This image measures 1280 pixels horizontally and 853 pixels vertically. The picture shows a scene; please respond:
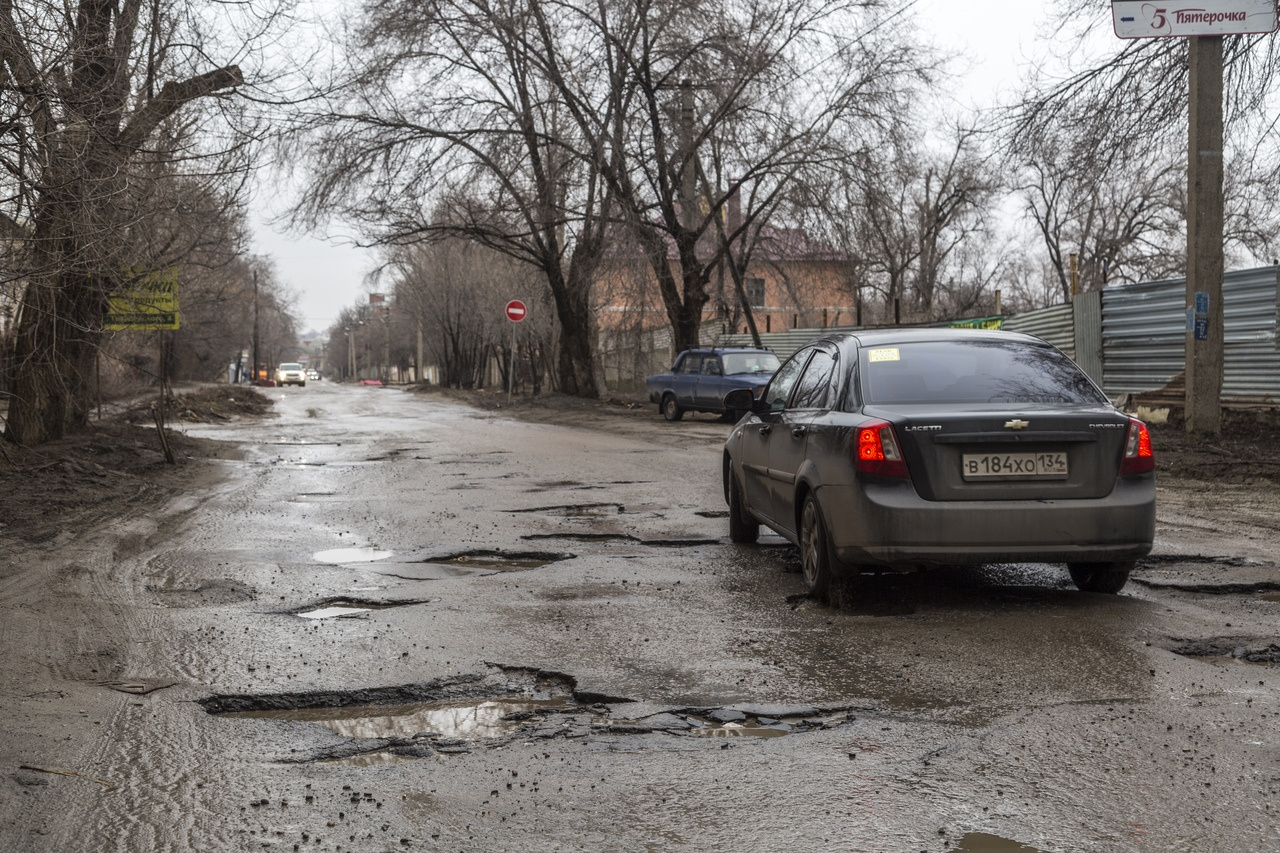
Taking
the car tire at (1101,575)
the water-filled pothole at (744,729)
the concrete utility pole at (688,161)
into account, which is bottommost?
the water-filled pothole at (744,729)

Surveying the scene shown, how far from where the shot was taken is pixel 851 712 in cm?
440

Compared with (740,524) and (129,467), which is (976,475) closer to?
(740,524)

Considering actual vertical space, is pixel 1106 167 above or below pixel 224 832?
above

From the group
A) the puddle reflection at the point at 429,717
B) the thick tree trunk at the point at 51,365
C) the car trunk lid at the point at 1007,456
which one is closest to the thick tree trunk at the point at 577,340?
the thick tree trunk at the point at 51,365

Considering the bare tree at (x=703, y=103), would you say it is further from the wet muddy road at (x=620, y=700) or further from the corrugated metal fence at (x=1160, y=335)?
the wet muddy road at (x=620, y=700)

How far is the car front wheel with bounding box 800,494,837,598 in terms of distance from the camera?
20.6 ft

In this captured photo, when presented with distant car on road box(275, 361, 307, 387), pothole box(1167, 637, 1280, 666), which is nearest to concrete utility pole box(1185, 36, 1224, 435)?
pothole box(1167, 637, 1280, 666)

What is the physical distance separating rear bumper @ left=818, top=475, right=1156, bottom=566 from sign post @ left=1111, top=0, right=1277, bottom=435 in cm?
902

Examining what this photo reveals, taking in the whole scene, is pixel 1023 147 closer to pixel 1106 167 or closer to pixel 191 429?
pixel 1106 167

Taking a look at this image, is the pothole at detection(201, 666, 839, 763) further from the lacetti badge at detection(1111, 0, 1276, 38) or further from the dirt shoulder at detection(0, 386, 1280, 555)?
the lacetti badge at detection(1111, 0, 1276, 38)

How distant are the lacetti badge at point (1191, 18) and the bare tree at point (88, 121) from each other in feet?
31.5

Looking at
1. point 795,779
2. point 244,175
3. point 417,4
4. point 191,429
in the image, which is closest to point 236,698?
point 795,779

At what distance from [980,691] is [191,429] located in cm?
2215

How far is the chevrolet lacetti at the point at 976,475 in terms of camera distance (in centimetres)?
591
